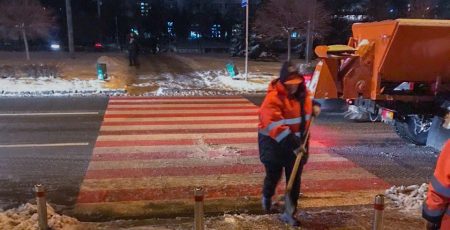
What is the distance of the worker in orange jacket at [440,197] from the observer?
8.34ft

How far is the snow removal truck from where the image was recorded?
7.53 meters

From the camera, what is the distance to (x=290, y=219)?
4840 mm

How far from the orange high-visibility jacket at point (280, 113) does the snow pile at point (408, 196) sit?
5.80 ft

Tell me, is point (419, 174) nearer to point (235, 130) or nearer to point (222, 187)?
point (222, 187)

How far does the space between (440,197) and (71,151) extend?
6781 mm

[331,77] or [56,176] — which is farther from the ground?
[331,77]

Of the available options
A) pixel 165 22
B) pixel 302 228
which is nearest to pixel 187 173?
pixel 302 228

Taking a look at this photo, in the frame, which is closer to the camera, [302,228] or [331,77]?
[302,228]

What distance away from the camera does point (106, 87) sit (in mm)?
16797

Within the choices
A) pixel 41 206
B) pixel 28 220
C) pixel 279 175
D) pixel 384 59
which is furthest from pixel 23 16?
pixel 279 175

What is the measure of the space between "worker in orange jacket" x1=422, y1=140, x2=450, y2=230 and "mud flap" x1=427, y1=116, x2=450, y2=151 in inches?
229

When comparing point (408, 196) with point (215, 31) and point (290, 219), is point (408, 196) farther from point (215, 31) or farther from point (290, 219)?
point (215, 31)

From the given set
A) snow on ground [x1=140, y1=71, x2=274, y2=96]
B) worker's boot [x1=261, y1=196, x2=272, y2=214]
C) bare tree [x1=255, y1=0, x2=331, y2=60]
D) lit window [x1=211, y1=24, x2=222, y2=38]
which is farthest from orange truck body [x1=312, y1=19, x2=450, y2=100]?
lit window [x1=211, y1=24, x2=222, y2=38]

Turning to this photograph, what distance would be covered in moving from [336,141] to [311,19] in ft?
50.5
